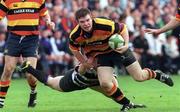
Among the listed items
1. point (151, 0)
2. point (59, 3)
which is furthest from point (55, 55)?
point (151, 0)

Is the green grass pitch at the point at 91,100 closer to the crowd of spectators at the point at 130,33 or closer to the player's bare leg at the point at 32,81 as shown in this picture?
the player's bare leg at the point at 32,81

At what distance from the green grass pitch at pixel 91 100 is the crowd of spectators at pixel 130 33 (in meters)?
3.25

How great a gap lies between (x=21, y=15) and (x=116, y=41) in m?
1.96

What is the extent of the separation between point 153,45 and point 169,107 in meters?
10.1

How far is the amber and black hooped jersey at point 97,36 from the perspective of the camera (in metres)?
10.5

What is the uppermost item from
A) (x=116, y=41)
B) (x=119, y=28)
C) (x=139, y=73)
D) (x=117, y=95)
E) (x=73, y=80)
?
(x=119, y=28)

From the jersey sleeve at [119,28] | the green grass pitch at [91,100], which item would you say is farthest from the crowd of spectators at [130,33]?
the jersey sleeve at [119,28]

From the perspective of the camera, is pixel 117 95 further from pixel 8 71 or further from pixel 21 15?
pixel 21 15

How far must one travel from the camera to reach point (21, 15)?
37.4ft

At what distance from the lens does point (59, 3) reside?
21562 mm

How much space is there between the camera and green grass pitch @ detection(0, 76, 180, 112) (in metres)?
11.3

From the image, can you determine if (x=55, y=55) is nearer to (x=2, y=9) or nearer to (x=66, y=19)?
Result: (x=66, y=19)

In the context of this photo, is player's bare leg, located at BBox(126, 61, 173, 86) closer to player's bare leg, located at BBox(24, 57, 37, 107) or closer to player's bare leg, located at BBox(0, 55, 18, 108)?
player's bare leg, located at BBox(24, 57, 37, 107)

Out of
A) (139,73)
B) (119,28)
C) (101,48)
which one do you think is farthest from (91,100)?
(119,28)
